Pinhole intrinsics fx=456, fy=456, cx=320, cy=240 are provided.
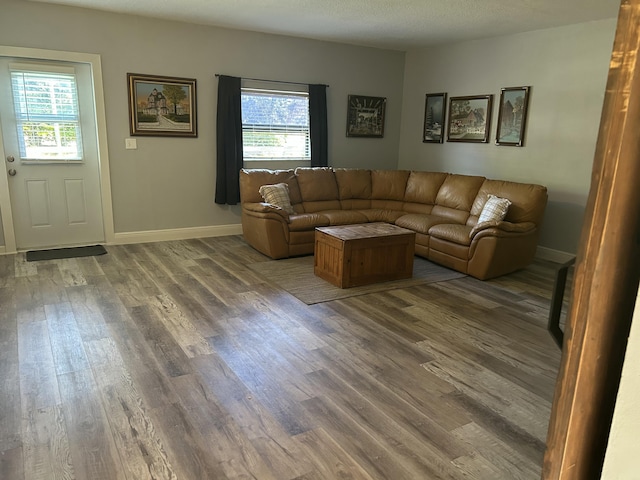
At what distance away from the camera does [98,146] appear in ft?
16.9

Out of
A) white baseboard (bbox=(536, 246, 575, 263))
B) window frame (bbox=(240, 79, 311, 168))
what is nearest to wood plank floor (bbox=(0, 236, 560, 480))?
white baseboard (bbox=(536, 246, 575, 263))

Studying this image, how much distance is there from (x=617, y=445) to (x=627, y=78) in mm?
441

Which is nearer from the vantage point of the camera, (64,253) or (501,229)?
(501,229)

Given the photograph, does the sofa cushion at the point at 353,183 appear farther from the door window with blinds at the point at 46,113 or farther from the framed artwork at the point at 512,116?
the door window with blinds at the point at 46,113

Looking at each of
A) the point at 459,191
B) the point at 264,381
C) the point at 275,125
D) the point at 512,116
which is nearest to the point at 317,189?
the point at 275,125

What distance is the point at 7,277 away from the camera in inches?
163

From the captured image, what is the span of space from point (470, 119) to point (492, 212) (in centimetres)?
191

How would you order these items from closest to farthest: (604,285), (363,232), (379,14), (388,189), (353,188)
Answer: (604,285)
(363,232)
(379,14)
(353,188)
(388,189)

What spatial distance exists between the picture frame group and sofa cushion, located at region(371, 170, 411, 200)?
0.90 metres

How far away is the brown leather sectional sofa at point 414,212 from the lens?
14.9ft

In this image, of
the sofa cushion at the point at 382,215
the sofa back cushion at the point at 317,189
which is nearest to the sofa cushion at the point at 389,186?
the sofa cushion at the point at 382,215

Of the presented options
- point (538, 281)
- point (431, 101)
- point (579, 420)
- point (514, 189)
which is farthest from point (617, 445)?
point (431, 101)

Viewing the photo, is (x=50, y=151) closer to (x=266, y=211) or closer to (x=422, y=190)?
(x=266, y=211)

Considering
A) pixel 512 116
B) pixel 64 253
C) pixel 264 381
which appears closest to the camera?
pixel 264 381
